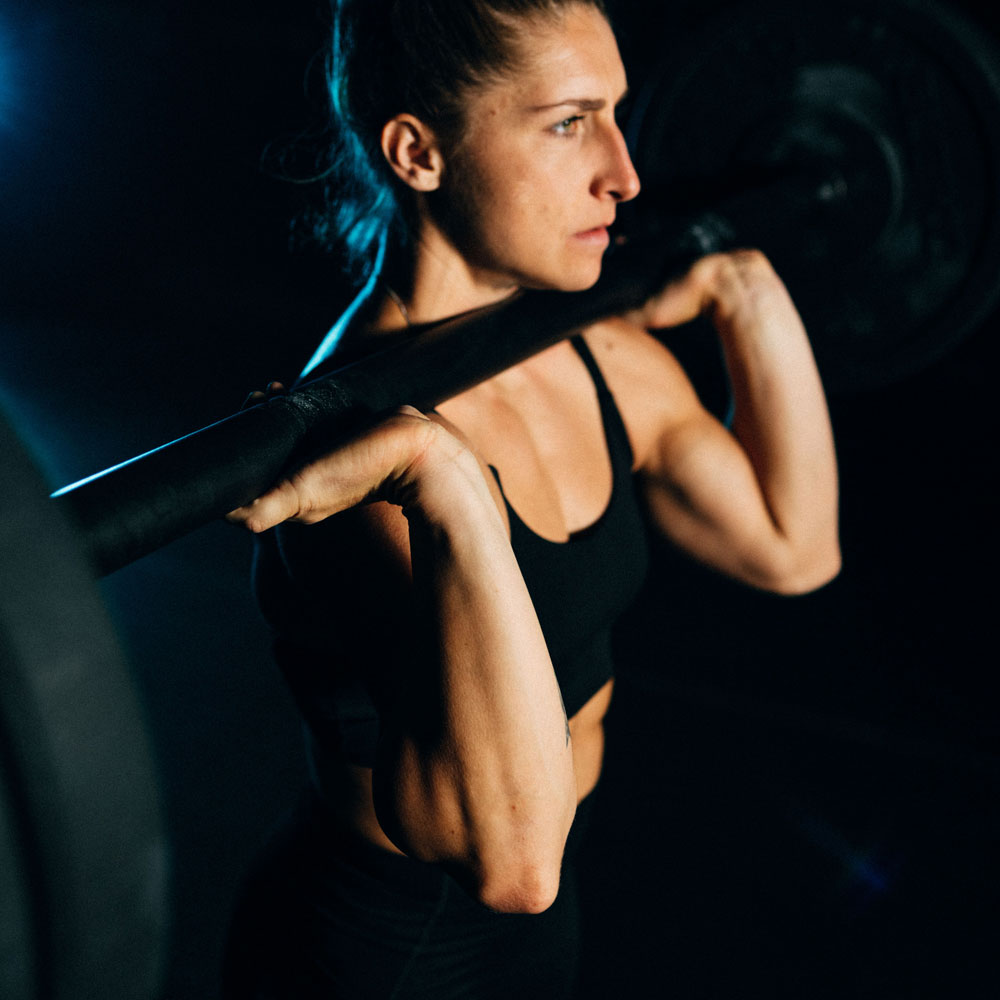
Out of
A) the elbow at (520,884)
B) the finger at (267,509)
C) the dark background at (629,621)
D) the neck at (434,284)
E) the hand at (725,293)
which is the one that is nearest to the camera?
the finger at (267,509)

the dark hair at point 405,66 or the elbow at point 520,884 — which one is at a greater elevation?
the dark hair at point 405,66

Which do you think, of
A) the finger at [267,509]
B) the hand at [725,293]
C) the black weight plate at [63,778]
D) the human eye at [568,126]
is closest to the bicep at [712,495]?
the hand at [725,293]

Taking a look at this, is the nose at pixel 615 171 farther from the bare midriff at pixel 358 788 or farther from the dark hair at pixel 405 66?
the bare midriff at pixel 358 788

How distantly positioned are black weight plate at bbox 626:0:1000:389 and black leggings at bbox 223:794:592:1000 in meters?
0.93

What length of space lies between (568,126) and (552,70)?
0.18 ft

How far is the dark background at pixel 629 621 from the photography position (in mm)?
1580

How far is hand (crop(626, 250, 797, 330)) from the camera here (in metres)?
1.13

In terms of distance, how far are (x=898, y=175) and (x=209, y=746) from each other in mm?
1827

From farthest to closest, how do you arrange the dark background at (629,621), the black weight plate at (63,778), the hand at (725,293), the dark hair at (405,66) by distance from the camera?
the dark background at (629,621) → the hand at (725,293) → the dark hair at (405,66) → the black weight plate at (63,778)

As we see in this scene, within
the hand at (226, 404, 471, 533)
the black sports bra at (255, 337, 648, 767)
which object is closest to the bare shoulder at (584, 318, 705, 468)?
the black sports bra at (255, 337, 648, 767)

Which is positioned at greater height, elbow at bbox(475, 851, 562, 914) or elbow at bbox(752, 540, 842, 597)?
elbow at bbox(475, 851, 562, 914)

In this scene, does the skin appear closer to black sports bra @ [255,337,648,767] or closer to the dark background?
black sports bra @ [255,337,648,767]

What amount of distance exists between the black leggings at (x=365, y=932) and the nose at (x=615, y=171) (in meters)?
0.73

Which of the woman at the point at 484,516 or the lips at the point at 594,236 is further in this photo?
the lips at the point at 594,236
